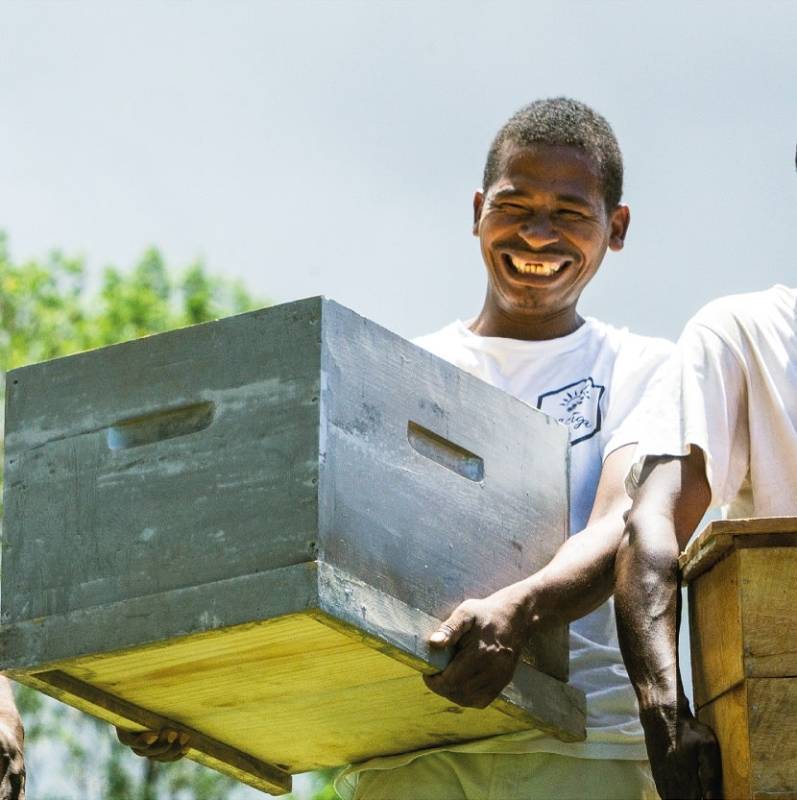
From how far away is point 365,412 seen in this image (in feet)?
13.1

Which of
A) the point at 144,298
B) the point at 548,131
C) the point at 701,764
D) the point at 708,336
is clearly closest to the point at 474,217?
the point at 548,131

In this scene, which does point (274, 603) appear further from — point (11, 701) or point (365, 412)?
point (11, 701)

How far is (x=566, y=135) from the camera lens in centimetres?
518

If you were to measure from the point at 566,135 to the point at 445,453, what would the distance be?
1334 millimetres

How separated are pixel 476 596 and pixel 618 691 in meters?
0.52

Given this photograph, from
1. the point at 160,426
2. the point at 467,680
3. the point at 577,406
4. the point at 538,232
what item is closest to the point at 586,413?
the point at 577,406

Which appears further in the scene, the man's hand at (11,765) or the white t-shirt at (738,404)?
the man's hand at (11,765)

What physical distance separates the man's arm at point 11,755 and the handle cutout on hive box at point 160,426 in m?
0.98

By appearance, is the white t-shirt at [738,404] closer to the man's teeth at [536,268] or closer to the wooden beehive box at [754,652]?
the wooden beehive box at [754,652]

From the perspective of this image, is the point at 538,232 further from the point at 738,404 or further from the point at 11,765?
the point at 11,765

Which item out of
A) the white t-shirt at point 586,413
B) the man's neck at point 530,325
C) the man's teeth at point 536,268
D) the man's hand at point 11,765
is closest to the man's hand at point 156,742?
the man's hand at point 11,765

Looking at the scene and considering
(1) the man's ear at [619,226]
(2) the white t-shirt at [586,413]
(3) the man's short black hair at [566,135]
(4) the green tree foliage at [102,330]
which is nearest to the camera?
(2) the white t-shirt at [586,413]

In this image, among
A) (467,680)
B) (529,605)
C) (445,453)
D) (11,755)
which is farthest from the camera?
(11,755)

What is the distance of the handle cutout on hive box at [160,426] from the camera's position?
4.10m
